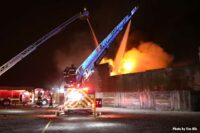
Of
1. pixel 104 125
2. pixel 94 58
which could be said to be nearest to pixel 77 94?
pixel 104 125

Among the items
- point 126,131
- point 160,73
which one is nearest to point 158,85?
point 160,73

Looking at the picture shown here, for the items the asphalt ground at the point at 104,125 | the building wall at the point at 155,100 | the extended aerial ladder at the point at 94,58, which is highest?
the extended aerial ladder at the point at 94,58

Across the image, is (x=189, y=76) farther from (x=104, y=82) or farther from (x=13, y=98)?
(x=13, y=98)

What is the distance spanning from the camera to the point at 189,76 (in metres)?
26.6

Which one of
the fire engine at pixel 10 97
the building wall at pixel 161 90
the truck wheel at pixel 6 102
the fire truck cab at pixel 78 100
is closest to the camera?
the fire truck cab at pixel 78 100

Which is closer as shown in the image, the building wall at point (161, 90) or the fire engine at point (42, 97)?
the building wall at point (161, 90)

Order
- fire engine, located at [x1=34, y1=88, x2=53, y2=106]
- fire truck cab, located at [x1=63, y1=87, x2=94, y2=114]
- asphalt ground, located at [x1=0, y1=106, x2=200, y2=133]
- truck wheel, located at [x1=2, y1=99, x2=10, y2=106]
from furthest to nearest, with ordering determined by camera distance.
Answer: truck wheel, located at [x1=2, y1=99, x2=10, y2=106] → fire engine, located at [x1=34, y1=88, x2=53, y2=106] → fire truck cab, located at [x1=63, y1=87, x2=94, y2=114] → asphalt ground, located at [x1=0, y1=106, x2=200, y2=133]

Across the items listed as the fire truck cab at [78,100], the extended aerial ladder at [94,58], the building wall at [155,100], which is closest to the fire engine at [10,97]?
the building wall at [155,100]

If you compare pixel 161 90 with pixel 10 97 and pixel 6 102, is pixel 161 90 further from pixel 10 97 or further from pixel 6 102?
pixel 6 102

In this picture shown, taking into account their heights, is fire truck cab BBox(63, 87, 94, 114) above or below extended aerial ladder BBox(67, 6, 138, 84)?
below

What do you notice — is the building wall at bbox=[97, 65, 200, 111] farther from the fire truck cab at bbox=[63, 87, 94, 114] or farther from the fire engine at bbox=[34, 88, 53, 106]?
the fire truck cab at bbox=[63, 87, 94, 114]

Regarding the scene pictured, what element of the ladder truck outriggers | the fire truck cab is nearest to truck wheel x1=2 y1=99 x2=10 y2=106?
the ladder truck outriggers

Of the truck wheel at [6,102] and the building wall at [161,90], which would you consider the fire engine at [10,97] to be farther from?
the building wall at [161,90]

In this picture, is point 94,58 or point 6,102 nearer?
point 94,58
